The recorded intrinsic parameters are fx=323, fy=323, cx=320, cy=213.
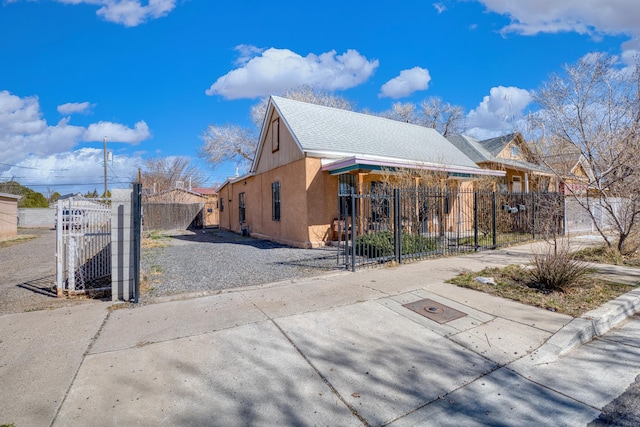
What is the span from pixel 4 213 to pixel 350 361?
24.6m

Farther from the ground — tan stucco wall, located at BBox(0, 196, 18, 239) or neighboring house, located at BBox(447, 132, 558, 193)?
neighboring house, located at BBox(447, 132, 558, 193)

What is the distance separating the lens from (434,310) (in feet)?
15.2

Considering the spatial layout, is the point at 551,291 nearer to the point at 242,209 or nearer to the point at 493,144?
the point at 242,209

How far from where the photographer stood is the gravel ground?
6.23m

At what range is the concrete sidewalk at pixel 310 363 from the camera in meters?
2.51

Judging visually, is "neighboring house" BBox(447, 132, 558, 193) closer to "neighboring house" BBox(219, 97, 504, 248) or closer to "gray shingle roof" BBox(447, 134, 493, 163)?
"gray shingle roof" BBox(447, 134, 493, 163)

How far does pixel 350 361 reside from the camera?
3230 millimetres

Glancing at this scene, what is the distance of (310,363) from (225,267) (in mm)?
5293

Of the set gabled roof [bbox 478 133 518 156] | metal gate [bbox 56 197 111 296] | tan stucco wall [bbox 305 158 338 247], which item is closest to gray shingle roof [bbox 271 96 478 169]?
tan stucco wall [bbox 305 158 338 247]

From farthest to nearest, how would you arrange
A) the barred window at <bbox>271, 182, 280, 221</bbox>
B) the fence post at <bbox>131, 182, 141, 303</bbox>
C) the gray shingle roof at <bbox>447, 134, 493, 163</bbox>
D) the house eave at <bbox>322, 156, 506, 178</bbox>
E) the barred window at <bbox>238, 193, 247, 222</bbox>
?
the gray shingle roof at <bbox>447, 134, 493, 163</bbox> < the barred window at <bbox>238, 193, 247, 222</bbox> < the barred window at <bbox>271, 182, 280, 221</bbox> < the house eave at <bbox>322, 156, 506, 178</bbox> < the fence post at <bbox>131, 182, 141, 303</bbox>

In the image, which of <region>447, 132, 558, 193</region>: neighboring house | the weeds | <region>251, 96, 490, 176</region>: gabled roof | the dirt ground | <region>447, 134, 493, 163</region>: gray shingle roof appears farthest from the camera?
<region>447, 134, 493, 163</region>: gray shingle roof

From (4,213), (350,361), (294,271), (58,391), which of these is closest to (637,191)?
(294,271)

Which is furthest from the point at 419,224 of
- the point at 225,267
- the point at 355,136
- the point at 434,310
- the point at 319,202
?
the point at 355,136

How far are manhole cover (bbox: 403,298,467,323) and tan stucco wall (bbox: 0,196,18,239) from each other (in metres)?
24.0
